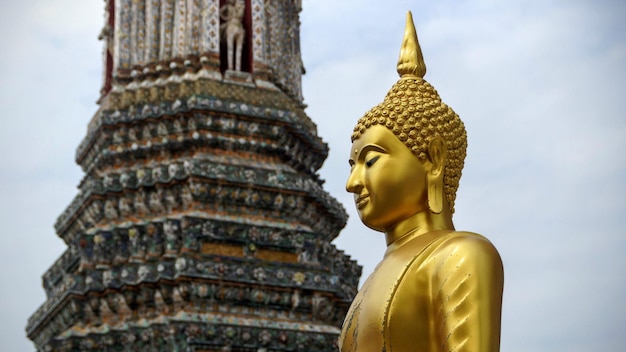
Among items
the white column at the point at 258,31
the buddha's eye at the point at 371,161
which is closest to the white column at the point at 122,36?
the white column at the point at 258,31

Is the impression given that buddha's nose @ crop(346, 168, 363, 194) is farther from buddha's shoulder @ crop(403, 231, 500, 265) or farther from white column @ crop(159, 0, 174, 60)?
white column @ crop(159, 0, 174, 60)

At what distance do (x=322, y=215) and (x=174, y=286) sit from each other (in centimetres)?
304

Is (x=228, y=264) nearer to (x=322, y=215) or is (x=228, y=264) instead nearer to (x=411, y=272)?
(x=322, y=215)

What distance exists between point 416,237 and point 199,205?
10370 millimetres

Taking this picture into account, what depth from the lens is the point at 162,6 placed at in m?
19.1

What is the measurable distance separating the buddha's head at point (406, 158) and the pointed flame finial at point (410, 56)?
0.24 meters

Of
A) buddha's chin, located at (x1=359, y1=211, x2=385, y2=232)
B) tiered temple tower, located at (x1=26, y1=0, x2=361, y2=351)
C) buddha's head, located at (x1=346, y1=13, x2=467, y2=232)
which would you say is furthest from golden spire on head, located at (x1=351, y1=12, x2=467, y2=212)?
tiered temple tower, located at (x1=26, y1=0, x2=361, y2=351)

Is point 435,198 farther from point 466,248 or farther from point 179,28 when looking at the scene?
point 179,28

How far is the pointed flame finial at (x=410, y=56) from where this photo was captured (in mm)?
7738

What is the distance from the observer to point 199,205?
17.3m

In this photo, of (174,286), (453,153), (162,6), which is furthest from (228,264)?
(453,153)

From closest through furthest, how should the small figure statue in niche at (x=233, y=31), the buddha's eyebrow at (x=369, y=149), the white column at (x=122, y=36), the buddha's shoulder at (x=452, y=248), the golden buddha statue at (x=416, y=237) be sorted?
1. the golden buddha statue at (x=416, y=237)
2. the buddha's shoulder at (x=452, y=248)
3. the buddha's eyebrow at (x=369, y=149)
4. the small figure statue in niche at (x=233, y=31)
5. the white column at (x=122, y=36)

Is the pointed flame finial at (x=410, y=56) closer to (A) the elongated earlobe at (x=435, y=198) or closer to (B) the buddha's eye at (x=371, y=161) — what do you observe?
(B) the buddha's eye at (x=371, y=161)

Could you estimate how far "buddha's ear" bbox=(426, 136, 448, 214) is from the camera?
23.8 ft
